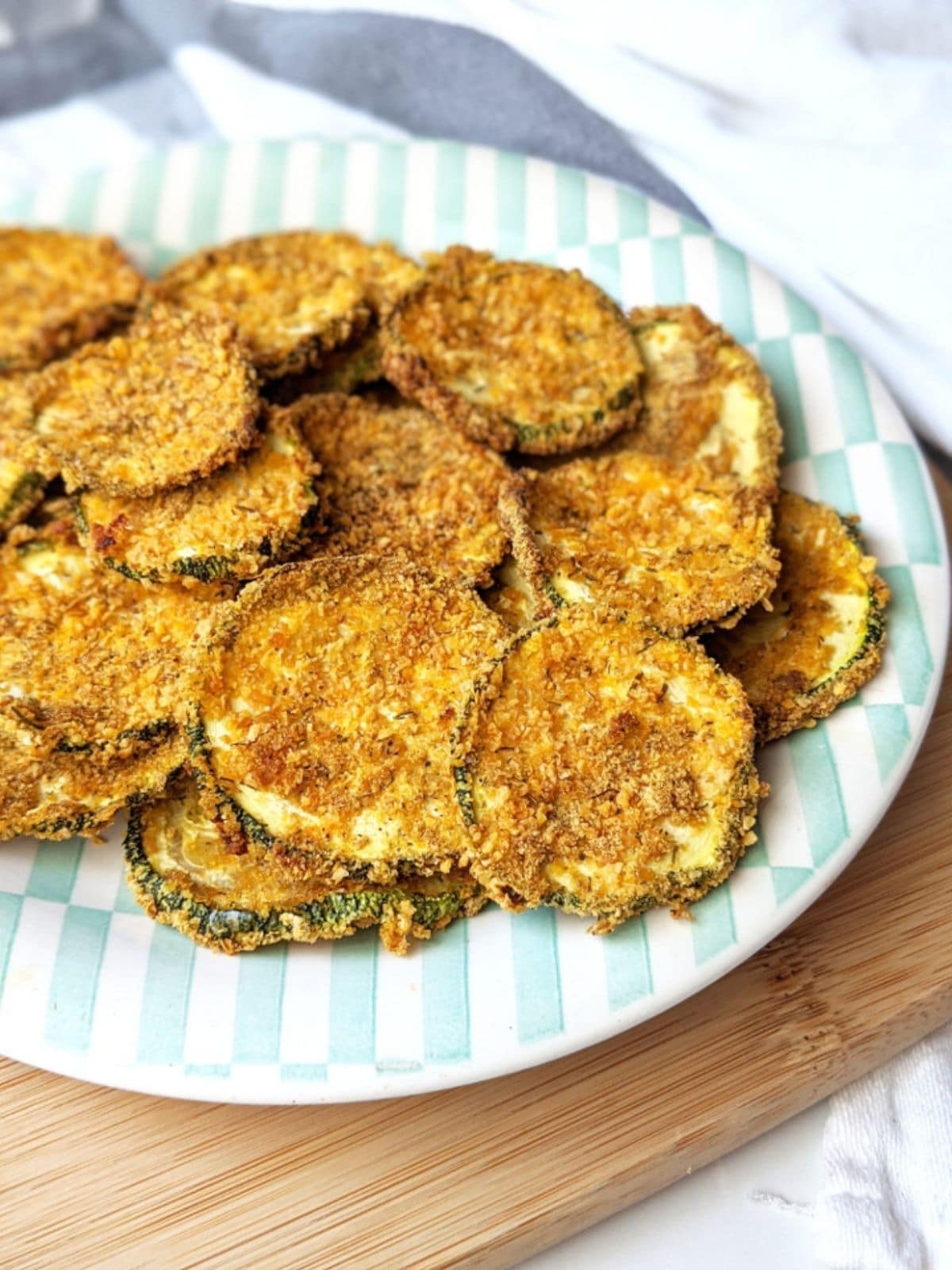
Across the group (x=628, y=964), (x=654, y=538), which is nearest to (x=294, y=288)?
(x=654, y=538)

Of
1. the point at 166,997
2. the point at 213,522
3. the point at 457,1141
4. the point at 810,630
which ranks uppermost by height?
the point at 810,630

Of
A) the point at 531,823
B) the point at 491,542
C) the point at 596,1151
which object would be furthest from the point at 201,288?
the point at 596,1151

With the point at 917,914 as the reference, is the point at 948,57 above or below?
above

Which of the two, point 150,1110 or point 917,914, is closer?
point 150,1110

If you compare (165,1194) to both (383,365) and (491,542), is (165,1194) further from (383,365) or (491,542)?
(383,365)

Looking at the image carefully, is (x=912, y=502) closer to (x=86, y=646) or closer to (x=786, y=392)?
(x=786, y=392)

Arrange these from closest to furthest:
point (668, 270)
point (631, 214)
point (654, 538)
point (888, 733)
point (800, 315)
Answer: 1. point (888, 733)
2. point (654, 538)
3. point (800, 315)
4. point (668, 270)
5. point (631, 214)

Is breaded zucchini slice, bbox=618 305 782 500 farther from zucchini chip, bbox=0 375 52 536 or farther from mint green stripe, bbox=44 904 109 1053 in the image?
mint green stripe, bbox=44 904 109 1053

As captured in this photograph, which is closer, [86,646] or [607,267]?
[86,646]
